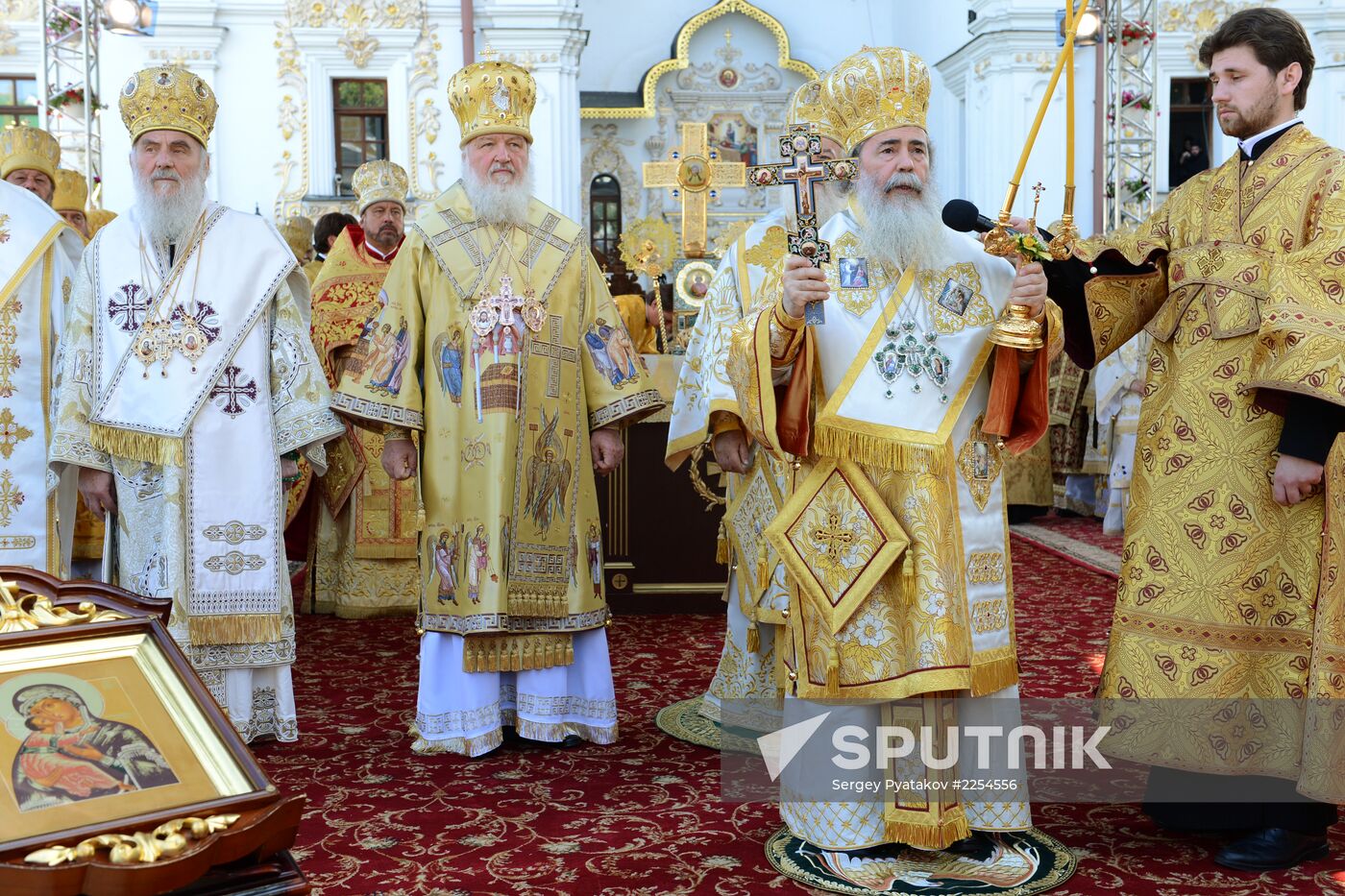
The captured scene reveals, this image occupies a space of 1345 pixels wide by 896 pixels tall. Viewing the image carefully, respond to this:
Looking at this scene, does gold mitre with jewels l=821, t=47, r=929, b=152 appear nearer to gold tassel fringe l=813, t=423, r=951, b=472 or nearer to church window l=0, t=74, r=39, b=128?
gold tassel fringe l=813, t=423, r=951, b=472

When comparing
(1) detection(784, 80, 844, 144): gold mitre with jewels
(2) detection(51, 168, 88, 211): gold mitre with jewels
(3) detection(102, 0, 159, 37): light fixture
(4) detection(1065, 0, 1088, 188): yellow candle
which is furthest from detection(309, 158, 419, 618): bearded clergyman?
(3) detection(102, 0, 159, 37): light fixture

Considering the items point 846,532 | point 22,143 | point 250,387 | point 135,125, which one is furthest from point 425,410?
point 22,143

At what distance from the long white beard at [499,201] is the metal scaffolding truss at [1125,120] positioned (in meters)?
9.82

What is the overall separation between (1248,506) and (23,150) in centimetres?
474

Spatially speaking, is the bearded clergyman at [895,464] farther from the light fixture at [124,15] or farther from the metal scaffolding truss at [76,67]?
the light fixture at [124,15]

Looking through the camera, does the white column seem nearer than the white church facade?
No

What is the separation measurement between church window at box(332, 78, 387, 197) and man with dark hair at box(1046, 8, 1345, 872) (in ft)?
51.1

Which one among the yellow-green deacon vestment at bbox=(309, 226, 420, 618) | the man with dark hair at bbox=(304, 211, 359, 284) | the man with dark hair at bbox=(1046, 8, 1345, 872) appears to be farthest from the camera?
the man with dark hair at bbox=(304, 211, 359, 284)

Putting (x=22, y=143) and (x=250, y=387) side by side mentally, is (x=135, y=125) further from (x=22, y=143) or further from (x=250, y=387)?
(x=22, y=143)

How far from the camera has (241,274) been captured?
4.27m

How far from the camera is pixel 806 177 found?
2.85 meters

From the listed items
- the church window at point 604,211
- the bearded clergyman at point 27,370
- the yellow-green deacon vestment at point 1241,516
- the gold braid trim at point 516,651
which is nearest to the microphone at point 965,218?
the yellow-green deacon vestment at point 1241,516

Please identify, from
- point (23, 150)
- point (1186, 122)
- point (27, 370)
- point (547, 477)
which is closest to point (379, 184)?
point (23, 150)

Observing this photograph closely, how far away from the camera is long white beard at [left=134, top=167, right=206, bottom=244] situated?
4.22 m
